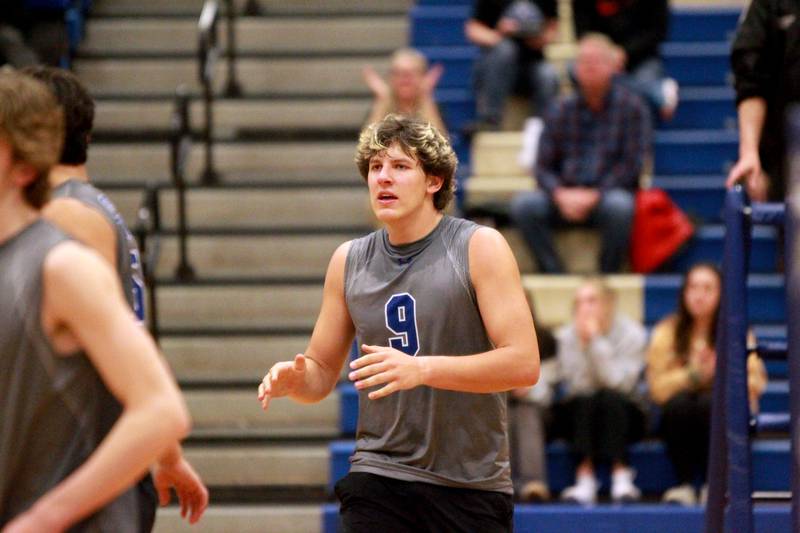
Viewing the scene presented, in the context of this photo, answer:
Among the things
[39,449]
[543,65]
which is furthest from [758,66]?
[543,65]

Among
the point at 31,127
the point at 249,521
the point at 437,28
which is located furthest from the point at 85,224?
the point at 437,28

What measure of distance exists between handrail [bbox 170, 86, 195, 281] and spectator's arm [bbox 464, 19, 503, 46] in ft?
6.52

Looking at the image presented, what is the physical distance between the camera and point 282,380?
3613 millimetres

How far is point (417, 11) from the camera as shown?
9477 millimetres

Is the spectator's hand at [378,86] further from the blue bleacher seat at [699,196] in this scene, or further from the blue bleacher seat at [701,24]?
the blue bleacher seat at [701,24]

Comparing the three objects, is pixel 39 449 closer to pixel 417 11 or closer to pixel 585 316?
pixel 585 316

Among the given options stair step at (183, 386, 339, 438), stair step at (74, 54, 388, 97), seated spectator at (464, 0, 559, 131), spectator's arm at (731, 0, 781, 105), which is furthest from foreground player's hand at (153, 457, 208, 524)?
stair step at (74, 54, 388, 97)

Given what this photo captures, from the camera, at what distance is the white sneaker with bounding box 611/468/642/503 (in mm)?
6773

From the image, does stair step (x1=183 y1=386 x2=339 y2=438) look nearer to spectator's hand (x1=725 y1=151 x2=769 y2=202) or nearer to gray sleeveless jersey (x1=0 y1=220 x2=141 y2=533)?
spectator's hand (x1=725 y1=151 x2=769 y2=202)

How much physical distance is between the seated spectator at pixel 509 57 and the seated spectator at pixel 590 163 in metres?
0.40

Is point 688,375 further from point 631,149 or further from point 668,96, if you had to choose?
point 668,96

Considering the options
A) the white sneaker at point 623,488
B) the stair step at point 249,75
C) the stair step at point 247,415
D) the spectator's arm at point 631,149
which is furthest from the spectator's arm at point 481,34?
the white sneaker at point 623,488

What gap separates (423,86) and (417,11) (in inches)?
62.5

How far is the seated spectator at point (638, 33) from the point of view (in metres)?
8.56
